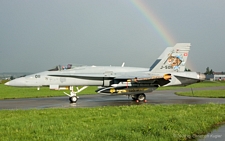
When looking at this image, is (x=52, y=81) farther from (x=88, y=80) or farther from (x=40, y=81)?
(x=88, y=80)

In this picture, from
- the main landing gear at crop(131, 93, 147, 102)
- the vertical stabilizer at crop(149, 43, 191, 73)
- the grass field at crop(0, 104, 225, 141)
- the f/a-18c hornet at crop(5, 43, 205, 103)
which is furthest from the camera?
the vertical stabilizer at crop(149, 43, 191, 73)

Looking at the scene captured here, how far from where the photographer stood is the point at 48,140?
6.90 metres

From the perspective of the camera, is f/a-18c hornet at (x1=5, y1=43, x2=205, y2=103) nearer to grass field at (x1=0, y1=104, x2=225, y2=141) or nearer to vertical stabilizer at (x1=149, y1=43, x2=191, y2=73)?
vertical stabilizer at (x1=149, y1=43, x2=191, y2=73)

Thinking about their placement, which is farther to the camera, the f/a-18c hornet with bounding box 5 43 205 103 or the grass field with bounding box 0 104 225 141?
the f/a-18c hornet with bounding box 5 43 205 103

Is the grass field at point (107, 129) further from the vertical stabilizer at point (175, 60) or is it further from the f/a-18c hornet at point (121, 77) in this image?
the vertical stabilizer at point (175, 60)

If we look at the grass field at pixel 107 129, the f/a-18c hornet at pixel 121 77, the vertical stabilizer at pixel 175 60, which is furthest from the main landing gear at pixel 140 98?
the grass field at pixel 107 129

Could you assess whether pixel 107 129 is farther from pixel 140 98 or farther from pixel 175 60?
pixel 175 60

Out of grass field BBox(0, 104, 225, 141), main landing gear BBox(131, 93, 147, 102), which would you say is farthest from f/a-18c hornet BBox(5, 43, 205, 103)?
grass field BBox(0, 104, 225, 141)

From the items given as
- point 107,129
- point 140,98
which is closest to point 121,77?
point 140,98

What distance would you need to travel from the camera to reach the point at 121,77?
2070 cm

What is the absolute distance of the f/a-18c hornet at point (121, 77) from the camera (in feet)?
65.5

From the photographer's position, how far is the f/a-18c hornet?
20.0 metres

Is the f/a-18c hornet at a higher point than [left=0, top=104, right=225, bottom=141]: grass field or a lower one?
higher

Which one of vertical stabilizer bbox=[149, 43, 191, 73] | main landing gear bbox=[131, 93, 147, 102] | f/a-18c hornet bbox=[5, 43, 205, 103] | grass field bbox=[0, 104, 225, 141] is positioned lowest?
main landing gear bbox=[131, 93, 147, 102]
